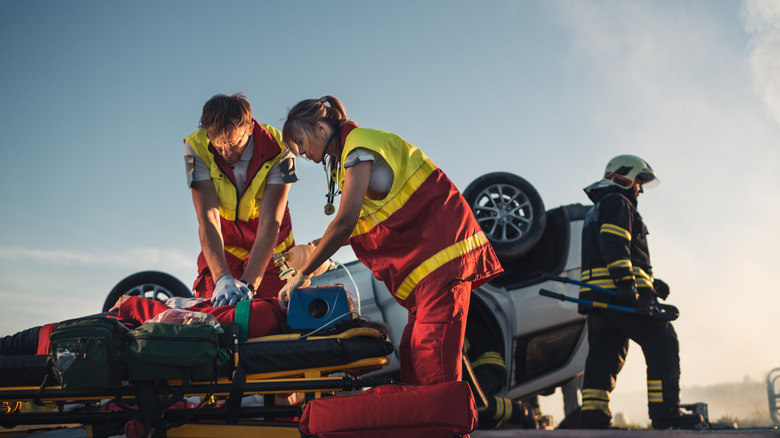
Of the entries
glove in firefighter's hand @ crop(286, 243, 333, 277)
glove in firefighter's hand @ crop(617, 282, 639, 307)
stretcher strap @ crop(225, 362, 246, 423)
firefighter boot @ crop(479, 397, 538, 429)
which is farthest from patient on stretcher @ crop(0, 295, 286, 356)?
glove in firefighter's hand @ crop(617, 282, 639, 307)

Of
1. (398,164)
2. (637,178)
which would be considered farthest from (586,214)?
(398,164)

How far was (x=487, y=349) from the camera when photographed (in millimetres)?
4789

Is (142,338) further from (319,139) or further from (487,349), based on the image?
(487,349)

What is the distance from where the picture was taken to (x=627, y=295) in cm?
436

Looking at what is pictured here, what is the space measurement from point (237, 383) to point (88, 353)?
0.53 m

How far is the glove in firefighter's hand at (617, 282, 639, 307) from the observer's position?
14.3 ft

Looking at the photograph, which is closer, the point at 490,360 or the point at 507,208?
the point at 490,360

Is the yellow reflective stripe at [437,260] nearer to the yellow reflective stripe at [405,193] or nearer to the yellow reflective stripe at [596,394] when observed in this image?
the yellow reflective stripe at [405,193]

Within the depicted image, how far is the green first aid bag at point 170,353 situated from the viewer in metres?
2.31

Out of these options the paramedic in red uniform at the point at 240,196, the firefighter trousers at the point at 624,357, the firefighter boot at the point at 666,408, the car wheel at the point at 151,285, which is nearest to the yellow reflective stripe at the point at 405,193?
the paramedic in red uniform at the point at 240,196

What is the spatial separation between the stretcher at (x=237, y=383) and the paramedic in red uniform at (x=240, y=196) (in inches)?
33.3

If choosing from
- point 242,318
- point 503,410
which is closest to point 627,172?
point 503,410

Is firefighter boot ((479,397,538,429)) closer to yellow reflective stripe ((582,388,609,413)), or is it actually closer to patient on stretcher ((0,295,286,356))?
yellow reflective stripe ((582,388,609,413))

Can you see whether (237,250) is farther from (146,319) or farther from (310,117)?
(310,117)
